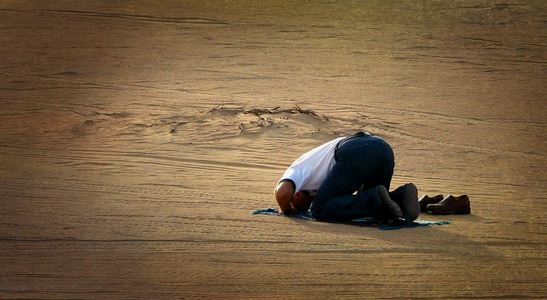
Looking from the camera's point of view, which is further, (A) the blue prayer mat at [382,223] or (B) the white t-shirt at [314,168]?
(B) the white t-shirt at [314,168]

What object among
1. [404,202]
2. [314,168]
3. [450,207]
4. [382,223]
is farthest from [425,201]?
[314,168]

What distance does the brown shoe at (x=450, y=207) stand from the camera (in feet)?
34.2

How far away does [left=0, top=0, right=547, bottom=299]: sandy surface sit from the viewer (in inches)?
327

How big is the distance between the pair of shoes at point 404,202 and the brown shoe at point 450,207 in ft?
3.47

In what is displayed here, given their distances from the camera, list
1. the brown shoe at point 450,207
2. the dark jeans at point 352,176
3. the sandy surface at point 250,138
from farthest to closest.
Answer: the brown shoe at point 450,207 → the dark jeans at point 352,176 → the sandy surface at point 250,138

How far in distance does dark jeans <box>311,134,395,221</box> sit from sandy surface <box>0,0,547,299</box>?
169 mm

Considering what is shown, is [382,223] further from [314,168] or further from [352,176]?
[314,168]

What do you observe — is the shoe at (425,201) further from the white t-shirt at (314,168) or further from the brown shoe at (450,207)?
the white t-shirt at (314,168)

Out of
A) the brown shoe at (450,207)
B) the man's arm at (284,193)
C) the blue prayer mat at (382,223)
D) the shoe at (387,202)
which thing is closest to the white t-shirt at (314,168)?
the man's arm at (284,193)

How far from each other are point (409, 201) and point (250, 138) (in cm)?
596

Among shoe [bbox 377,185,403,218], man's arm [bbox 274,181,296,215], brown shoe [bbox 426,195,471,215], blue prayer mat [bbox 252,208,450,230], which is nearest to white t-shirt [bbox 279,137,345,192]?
man's arm [bbox 274,181,296,215]

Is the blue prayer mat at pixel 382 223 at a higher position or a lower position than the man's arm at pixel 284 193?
lower

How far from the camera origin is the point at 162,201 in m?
11.1

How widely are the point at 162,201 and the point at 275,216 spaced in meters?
1.65
